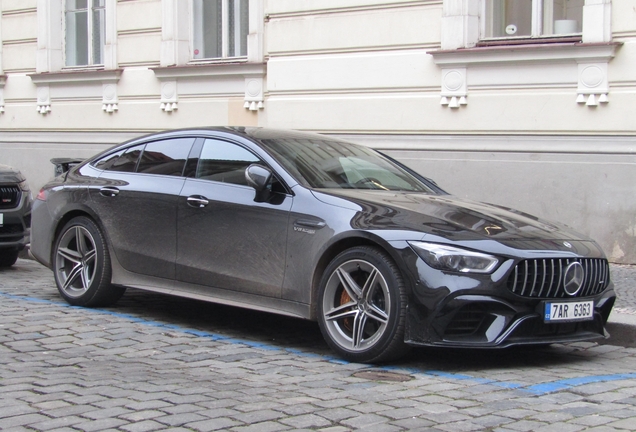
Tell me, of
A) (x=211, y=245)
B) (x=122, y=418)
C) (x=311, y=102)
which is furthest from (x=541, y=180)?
(x=122, y=418)

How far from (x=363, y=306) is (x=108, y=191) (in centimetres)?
275

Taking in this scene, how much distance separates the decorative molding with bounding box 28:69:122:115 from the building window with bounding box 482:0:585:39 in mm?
6663

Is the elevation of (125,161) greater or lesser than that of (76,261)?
greater

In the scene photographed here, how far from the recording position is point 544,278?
571cm

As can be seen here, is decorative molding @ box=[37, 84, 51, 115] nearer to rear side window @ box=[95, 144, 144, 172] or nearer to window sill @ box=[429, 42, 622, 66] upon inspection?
window sill @ box=[429, 42, 622, 66]

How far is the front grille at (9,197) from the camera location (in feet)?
33.7

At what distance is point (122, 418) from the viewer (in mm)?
4484

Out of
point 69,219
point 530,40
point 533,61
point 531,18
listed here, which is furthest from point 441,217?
point 531,18

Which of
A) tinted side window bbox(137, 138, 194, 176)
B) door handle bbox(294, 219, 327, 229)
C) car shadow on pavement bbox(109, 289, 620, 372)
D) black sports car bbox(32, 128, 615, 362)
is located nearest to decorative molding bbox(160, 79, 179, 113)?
car shadow on pavement bbox(109, 289, 620, 372)

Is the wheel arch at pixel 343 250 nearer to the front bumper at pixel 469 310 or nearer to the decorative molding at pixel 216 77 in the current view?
the front bumper at pixel 469 310

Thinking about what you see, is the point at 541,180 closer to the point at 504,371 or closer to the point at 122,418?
the point at 504,371

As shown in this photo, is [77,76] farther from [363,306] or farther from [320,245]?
[363,306]

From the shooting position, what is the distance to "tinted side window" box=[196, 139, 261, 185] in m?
6.86

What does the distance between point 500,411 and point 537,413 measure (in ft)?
0.60
